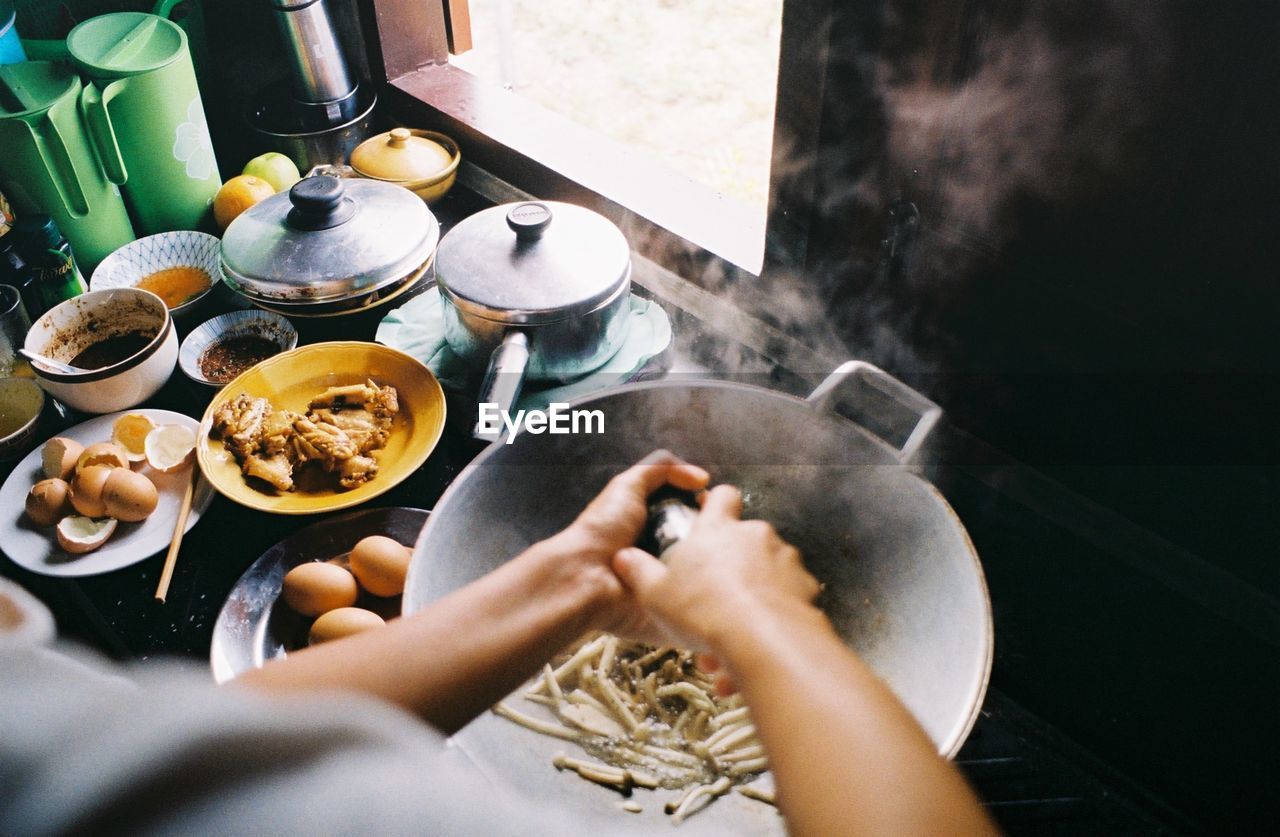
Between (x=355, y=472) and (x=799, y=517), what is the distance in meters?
0.68

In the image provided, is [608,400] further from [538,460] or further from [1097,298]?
[1097,298]

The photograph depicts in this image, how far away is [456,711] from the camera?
28.4 inches

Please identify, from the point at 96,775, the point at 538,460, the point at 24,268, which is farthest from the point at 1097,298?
the point at 24,268

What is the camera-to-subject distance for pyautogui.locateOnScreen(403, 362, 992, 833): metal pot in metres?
0.88

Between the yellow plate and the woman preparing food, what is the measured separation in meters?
0.52

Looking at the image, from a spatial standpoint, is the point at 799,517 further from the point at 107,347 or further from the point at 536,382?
the point at 107,347

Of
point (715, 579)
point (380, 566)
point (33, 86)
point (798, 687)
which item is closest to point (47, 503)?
point (380, 566)

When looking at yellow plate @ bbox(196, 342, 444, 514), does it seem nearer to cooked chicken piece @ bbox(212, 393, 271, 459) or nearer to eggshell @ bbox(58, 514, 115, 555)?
cooked chicken piece @ bbox(212, 393, 271, 459)

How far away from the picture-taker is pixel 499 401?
1.19m

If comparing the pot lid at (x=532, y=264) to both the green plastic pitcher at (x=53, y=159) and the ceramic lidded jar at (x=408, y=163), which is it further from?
the green plastic pitcher at (x=53, y=159)

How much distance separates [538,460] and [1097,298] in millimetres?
755

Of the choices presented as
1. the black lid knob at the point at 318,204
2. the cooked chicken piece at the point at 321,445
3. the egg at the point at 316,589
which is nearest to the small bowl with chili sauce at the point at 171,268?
the black lid knob at the point at 318,204

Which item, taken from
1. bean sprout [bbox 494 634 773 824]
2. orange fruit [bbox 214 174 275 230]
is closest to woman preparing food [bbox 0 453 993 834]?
bean sprout [bbox 494 634 773 824]

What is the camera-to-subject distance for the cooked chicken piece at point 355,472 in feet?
4.23
